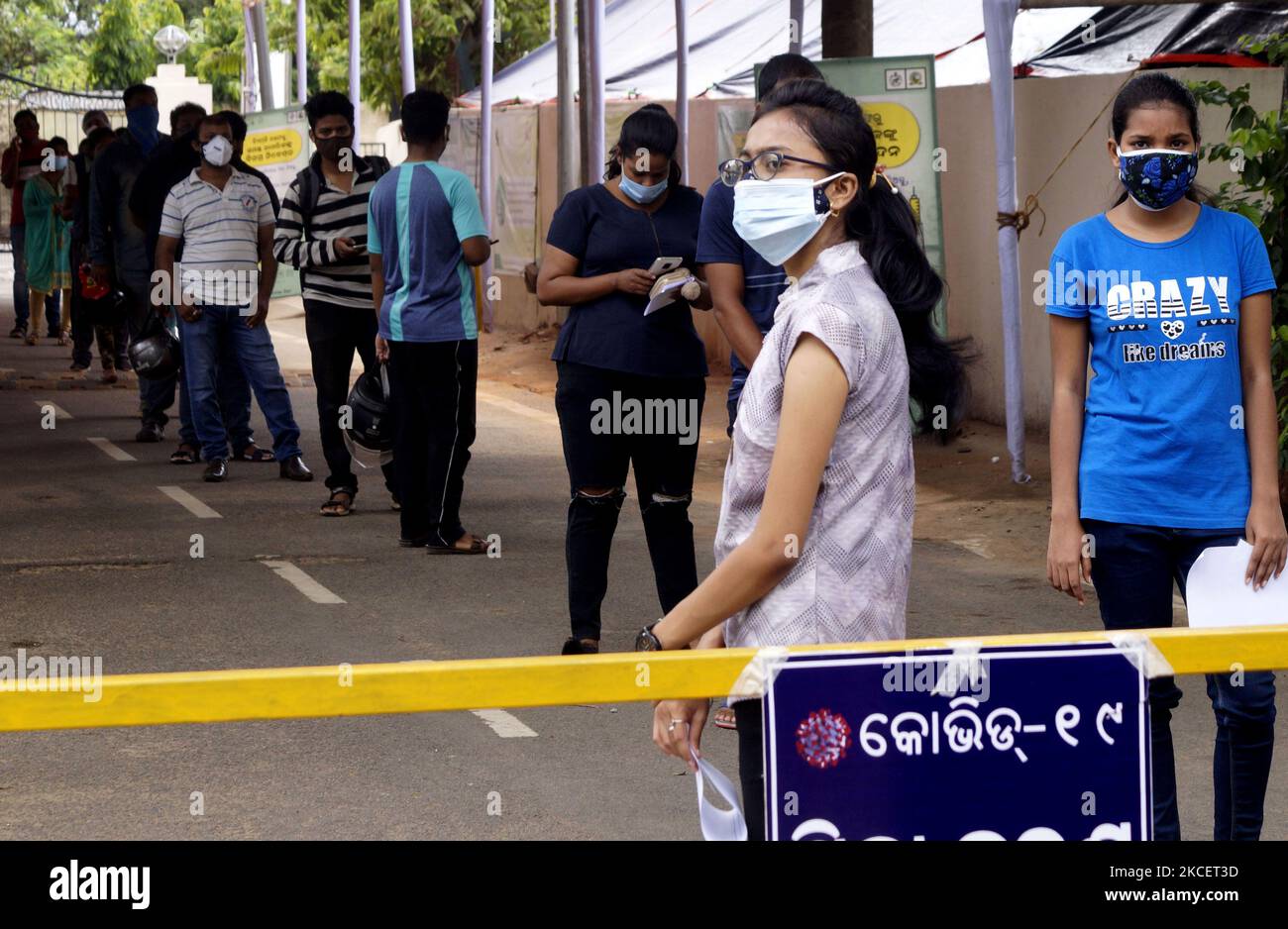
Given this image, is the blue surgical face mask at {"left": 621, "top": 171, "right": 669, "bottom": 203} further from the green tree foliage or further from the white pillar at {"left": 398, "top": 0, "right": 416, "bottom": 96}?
the green tree foliage

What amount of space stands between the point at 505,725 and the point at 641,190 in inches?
72.4

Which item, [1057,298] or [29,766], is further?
[29,766]

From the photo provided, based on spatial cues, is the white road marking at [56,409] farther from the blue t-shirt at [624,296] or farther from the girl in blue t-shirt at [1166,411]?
the girl in blue t-shirt at [1166,411]

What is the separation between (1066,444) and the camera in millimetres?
4223

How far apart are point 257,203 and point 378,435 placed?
78.7 inches

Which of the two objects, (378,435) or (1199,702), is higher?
(378,435)

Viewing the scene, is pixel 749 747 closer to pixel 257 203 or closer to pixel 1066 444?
pixel 1066 444

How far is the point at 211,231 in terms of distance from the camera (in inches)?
426

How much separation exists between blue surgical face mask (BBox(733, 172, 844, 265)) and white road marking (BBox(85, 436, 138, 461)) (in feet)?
31.5

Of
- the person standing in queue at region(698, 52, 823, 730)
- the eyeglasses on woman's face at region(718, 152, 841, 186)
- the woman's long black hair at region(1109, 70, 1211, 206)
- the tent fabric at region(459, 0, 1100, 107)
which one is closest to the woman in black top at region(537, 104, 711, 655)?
the person standing in queue at region(698, 52, 823, 730)

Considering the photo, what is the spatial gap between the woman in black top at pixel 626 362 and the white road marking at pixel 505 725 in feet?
1.66

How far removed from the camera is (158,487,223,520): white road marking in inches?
399


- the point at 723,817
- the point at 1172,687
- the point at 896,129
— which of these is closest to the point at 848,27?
the point at 896,129
